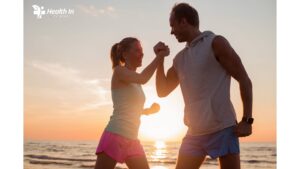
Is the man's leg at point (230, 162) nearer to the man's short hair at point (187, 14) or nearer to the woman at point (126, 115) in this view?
the woman at point (126, 115)

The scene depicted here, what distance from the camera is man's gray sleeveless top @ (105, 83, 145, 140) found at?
3467 millimetres

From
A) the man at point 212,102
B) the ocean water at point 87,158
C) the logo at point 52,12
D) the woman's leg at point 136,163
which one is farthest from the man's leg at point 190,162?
the ocean water at point 87,158

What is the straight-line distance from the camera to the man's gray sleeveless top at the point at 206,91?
2.89 metres

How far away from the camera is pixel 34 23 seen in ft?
16.9

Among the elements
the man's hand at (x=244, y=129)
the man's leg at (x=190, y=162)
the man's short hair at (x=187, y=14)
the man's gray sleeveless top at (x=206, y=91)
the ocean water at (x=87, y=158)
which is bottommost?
the ocean water at (x=87, y=158)

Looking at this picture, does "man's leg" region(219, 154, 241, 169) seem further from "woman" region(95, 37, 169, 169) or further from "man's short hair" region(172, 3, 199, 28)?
"man's short hair" region(172, 3, 199, 28)

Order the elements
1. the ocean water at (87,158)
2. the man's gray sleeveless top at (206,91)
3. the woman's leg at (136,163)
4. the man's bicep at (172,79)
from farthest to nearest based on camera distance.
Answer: the ocean water at (87,158), the woman's leg at (136,163), the man's bicep at (172,79), the man's gray sleeveless top at (206,91)

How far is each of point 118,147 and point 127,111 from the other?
0.27 m

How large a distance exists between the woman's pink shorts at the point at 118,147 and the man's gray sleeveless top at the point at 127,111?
4 cm

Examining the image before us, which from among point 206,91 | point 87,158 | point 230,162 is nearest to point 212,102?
point 206,91

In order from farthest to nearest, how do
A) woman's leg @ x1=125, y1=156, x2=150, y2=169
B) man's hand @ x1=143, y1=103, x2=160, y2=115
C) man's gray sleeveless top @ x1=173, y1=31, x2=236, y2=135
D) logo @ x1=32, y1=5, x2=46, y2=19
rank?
1. logo @ x1=32, y1=5, x2=46, y2=19
2. man's hand @ x1=143, y1=103, x2=160, y2=115
3. woman's leg @ x1=125, y1=156, x2=150, y2=169
4. man's gray sleeveless top @ x1=173, y1=31, x2=236, y2=135

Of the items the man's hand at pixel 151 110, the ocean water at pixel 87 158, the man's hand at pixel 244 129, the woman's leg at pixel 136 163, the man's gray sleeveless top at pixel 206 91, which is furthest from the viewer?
the ocean water at pixel 87 158

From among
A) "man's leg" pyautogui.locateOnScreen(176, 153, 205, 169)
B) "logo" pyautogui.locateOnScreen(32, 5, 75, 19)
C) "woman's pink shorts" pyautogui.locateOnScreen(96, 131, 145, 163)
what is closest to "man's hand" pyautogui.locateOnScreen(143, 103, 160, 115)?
"woman's pink shorts" pyautogui.locateOnScreen(96, 131, 145, 163)

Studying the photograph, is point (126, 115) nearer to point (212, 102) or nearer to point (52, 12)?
point (212, 102)
